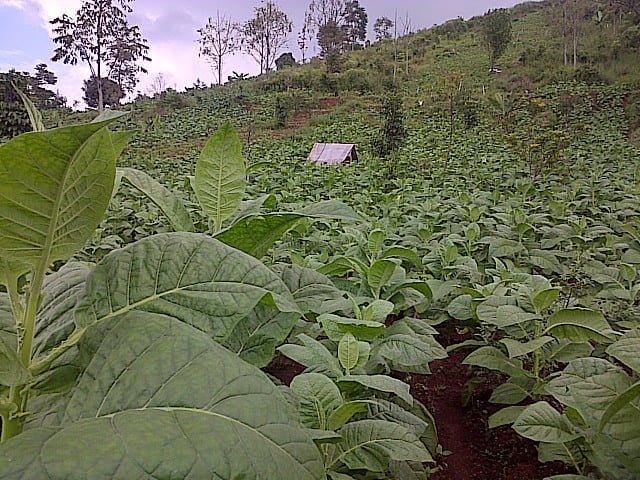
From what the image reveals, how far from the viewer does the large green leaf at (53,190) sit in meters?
0.50

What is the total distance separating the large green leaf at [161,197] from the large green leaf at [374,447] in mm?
495

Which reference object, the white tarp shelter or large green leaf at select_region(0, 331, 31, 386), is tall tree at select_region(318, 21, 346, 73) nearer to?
the white tarp shelter

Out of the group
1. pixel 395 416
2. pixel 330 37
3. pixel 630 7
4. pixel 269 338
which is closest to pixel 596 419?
pixel 395 416

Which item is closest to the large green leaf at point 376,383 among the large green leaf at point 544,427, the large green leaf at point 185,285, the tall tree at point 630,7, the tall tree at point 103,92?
the large green leaf at point 544,427

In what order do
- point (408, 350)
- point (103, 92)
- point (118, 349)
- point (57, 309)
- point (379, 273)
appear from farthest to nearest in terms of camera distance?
point (103, 92) < point (379, 273) < point (408, 350) < point (57, 309) < point (118, 349)

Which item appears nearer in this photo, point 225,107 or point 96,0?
point 96,0

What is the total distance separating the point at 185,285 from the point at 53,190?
0.68 feet

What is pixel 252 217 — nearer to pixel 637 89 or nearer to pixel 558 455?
pixel 558 455

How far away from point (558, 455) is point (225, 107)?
978 inches

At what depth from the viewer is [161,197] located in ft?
3.17

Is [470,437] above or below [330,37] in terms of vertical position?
below

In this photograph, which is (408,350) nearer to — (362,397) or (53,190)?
(362,397)

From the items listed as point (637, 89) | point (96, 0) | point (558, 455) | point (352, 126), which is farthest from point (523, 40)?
point (558, 455)

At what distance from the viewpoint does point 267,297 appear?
2.34ft
